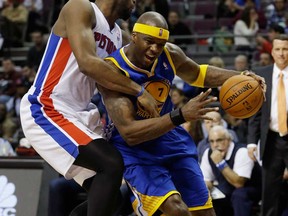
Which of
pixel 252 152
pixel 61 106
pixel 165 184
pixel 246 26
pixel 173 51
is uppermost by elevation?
pixel 173 51

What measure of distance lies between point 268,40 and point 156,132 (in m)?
7.15

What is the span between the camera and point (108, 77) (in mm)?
4617

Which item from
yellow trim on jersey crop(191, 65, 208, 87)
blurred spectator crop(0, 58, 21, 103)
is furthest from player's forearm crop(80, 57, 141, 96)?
blurred spectator crop(0, 58, 21, 103)

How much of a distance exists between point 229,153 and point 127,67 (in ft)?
9.89

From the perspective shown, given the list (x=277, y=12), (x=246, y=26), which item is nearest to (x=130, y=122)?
(x=246, y=26)

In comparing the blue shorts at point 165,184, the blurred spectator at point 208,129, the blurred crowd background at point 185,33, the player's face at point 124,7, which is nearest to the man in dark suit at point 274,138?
the blurred spectator at point 208,129

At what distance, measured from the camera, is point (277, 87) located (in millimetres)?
7129

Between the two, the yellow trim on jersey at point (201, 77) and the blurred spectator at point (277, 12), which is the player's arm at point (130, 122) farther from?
the blurred spectator at point (277, 12)

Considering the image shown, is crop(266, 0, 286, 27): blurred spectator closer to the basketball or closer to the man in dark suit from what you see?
the man in dark suit

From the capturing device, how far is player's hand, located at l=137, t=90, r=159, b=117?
4641mm

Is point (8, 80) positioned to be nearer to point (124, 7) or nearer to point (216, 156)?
point (216, 156)

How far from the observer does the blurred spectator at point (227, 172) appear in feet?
24.0

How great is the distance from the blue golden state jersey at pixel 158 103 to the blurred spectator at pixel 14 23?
8.75m

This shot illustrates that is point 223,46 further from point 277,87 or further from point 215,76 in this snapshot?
point 215,76
